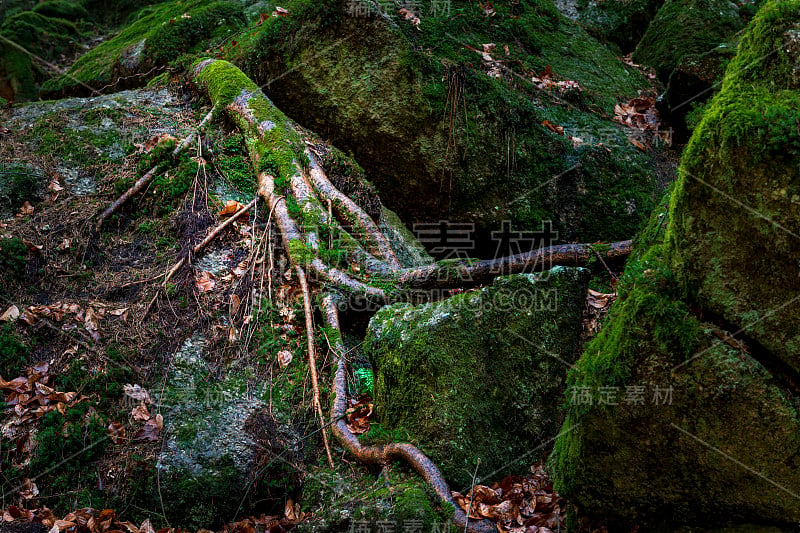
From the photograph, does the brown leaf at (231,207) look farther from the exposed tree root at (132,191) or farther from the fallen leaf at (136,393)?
the fallen leaf at (136,393)

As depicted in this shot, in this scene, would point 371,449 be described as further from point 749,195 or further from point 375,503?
point 749,195

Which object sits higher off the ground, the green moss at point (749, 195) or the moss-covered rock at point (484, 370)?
the green moss at point (749, 195)

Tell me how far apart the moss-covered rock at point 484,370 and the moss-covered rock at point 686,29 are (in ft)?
22.2

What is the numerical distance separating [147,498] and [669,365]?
363 centimetres

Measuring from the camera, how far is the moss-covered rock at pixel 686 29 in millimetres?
8969

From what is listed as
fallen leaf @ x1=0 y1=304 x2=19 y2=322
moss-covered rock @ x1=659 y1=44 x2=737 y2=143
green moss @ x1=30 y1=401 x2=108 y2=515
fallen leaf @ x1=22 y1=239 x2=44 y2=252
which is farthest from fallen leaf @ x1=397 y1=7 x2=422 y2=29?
green moss @ x1=30 y1=401 x2=108 y2=515

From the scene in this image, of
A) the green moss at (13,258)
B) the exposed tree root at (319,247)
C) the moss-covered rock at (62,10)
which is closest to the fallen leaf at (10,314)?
the green moss at (13,258)

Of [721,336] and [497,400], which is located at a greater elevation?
[721,336]

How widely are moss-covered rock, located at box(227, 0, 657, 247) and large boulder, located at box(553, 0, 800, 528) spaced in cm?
414

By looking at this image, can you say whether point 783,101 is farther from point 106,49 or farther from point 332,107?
point 106,49

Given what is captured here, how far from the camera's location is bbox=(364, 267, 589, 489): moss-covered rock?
12.6ft

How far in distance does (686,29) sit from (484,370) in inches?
316

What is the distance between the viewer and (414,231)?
24.0 ft

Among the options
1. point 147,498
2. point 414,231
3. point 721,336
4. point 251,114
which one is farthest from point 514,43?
point 147,498
